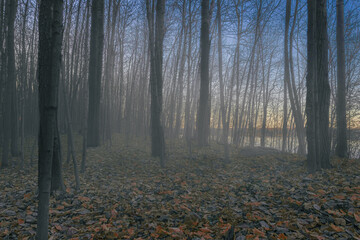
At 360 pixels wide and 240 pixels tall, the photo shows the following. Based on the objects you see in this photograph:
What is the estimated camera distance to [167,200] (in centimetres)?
336

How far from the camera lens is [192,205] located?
10.1 feet

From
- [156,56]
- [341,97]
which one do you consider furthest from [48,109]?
[341,97]

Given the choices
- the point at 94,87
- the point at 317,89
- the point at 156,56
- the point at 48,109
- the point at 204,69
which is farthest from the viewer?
the point at 204,69

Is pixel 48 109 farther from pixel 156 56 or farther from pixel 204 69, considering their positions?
pixel 204 69

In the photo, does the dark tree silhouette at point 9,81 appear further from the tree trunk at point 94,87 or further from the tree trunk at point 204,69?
the tree trunk at point 204,69

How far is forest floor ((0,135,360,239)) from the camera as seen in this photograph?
2188 millimetres

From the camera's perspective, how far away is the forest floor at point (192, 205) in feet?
7.18

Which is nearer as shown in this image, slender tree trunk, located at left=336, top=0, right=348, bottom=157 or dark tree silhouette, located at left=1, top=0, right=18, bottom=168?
dark tree silhouette, located at left=1, top=0, right=18, bottom=168

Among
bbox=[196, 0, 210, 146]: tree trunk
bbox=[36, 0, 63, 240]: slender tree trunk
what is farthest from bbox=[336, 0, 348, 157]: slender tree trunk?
bbox=[36, 0, 63, 240]: slender tree trunk

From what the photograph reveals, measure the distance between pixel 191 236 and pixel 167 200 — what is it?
128 cm

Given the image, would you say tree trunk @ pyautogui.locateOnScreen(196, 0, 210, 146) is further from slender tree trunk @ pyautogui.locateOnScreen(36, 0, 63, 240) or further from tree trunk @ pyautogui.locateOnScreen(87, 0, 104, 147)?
slender tree trunk @ pyautogui.locateOnScreen(36, 0, 63, 240)

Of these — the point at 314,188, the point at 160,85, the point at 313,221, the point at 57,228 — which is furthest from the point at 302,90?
the point at 57,228

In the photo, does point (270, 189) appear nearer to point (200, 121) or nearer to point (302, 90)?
point (200, 121)

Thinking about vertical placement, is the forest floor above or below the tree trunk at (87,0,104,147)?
below
